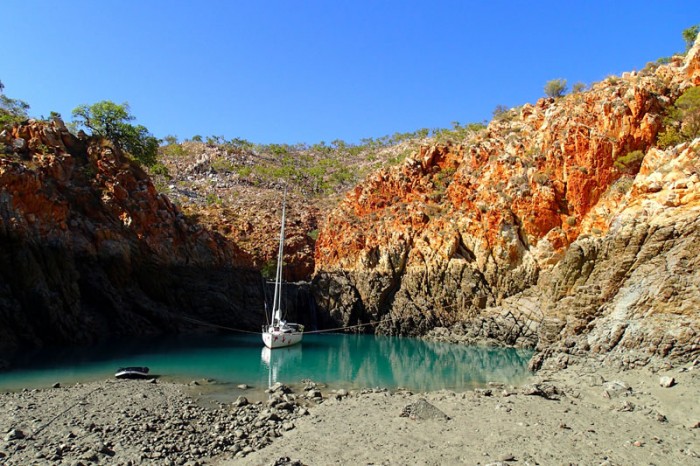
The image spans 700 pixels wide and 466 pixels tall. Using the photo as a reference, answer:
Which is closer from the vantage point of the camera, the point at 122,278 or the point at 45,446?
the point at 45,446

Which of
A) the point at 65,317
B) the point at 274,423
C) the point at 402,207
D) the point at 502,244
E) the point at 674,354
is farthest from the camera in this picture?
the point at 402,207

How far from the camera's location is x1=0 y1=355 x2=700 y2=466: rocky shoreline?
35.8 ft

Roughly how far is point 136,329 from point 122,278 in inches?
190

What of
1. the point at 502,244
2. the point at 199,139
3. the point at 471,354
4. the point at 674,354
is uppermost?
the point at 199,139

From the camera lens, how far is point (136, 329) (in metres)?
39.9

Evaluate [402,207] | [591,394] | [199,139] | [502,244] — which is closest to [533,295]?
[502,244]

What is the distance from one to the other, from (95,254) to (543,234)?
3960 centimetres

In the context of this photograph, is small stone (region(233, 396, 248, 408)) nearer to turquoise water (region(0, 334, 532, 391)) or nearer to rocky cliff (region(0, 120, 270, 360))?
turquoise water (region(0, 334, 532, 391))

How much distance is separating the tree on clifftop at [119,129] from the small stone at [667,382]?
53419 mm

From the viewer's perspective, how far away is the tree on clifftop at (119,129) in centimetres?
5234

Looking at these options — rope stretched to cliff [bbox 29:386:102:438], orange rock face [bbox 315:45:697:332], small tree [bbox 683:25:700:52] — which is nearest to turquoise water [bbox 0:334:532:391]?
rope stretched to cliff [bbox 29:386:102:438]

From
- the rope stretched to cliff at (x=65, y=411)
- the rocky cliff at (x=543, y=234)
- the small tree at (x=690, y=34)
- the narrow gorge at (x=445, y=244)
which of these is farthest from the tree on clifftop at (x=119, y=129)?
the small tree at (x=690, y=34)

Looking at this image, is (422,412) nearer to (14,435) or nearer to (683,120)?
(14,435)

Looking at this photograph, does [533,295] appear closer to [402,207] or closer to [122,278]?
[402,207]
